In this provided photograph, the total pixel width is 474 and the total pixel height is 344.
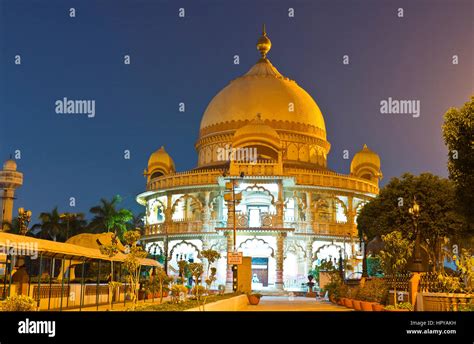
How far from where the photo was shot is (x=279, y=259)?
58.0 metres

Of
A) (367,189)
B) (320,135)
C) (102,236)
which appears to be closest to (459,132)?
(102,236)

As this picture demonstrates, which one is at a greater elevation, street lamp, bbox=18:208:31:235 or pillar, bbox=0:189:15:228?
pillar, bbox=0:189:15:228

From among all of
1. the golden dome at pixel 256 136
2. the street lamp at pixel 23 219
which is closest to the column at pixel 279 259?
the golden dome at pixel 256 136

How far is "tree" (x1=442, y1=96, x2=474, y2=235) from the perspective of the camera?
26.7 meters

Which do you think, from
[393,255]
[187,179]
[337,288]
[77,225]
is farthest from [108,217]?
[393,255]

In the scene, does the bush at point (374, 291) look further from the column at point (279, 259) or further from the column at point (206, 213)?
the column at point (206, 213)

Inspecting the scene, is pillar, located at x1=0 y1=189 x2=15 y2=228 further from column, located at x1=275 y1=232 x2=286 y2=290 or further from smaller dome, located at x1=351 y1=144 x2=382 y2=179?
smaller dome, located at x1=351 y1=144 x2=382 y2=179

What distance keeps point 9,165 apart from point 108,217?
19459 millimetres

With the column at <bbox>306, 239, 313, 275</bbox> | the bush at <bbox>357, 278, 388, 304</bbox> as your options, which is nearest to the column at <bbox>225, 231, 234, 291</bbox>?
the column at <bbox>306, 239, 313, 275</bbox>

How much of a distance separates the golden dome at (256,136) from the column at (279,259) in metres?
11.5

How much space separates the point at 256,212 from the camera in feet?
209

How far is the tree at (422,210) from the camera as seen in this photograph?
152 ft

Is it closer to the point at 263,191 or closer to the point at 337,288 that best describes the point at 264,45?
the point at 263,191

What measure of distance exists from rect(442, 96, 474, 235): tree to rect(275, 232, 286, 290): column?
3027cm
